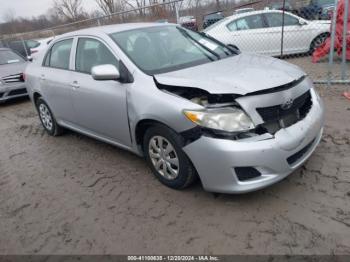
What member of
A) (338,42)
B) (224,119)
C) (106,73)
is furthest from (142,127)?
(338,42)

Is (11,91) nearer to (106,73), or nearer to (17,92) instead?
(17,92)

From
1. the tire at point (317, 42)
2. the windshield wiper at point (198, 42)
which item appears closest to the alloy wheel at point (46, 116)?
the windshield wiper at point (198, 42)

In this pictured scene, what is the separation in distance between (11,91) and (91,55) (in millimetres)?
5291

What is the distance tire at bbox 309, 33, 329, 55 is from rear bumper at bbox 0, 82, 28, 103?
785 centimetres

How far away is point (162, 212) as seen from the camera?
10.1 ft

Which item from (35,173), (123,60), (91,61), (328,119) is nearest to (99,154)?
(35,173)

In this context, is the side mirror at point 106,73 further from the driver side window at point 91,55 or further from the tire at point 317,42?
the tire at point 317,42

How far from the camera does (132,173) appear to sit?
12.7ft

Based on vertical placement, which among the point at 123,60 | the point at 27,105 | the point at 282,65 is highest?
the point at 123,60

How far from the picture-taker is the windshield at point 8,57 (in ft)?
30.1

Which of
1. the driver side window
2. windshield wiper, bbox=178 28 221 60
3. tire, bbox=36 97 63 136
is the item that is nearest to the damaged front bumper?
windshield wiper, bbox=178 28 221 60

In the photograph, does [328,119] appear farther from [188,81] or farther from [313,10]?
[313,10]

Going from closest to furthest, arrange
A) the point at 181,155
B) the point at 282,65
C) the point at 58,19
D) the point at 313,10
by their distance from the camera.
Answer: the point at 181,155 → the point at 282,65 → the point at 313,10 → the point at 58,19

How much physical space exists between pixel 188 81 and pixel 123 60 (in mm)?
888
